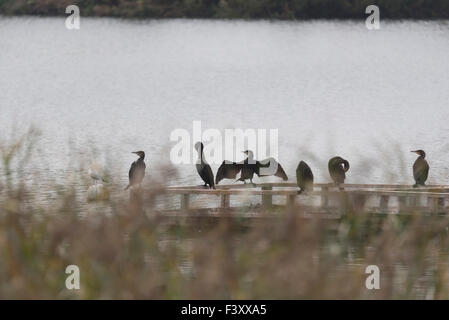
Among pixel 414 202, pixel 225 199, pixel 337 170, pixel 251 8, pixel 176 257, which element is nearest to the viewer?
pixel 176 257

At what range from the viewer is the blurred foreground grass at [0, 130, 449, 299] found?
5.96 meters

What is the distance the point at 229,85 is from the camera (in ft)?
173

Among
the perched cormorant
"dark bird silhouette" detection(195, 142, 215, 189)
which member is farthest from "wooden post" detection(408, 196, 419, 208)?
"dark bird silhouette" detection(195, 142, 215, 189)

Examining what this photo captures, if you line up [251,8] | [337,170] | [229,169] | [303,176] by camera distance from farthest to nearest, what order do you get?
[251,8] < [229,169] < [303,176] < [337,170]

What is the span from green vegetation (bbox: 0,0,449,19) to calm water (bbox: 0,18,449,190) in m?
1.26

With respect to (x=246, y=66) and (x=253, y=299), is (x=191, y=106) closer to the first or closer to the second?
(x=246, y=66)

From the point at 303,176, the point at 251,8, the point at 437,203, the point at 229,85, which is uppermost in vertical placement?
the point at 251,8

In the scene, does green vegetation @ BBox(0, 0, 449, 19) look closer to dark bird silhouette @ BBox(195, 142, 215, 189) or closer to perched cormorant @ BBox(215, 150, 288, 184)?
perched cormorant @ BBox(215, 150, 288, 184)

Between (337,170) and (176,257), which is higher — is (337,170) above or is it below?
above

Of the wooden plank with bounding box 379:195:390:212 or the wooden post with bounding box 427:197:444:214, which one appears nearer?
the wooden post with bounding box 427:197:444:214

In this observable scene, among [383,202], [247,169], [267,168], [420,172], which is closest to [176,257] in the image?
[383,202]

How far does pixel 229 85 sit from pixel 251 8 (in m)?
37.2

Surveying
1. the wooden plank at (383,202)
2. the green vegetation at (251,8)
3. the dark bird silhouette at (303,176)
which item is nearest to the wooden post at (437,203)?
the wooden plank at (383,202)

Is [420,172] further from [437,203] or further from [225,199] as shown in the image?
[225,199]
